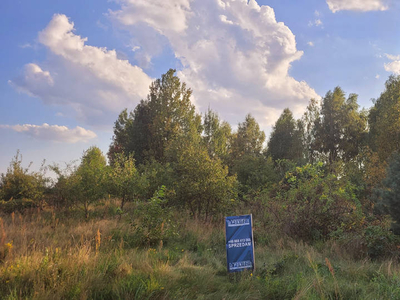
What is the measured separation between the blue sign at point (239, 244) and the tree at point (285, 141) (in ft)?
87.5

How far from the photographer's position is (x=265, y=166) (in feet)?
70.6

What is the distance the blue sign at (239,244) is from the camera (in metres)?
5.47

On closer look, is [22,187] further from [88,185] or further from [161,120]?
[161,120]

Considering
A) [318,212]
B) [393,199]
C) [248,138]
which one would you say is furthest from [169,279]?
[248,138]

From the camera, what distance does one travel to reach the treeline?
9.57 meters

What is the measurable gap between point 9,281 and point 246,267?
390 cm

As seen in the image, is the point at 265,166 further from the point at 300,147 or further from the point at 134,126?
the point at 134,126

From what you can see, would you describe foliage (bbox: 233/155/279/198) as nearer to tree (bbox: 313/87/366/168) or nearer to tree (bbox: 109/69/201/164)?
tree (bbox: 109/69/201/164)

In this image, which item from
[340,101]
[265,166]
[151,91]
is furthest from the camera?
[340,101]

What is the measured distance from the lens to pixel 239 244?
5594mm

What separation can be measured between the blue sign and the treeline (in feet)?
10.5

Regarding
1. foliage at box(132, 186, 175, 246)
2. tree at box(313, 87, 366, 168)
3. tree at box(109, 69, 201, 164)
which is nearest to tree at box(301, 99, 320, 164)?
tree at box(313, 87, 366, 168)

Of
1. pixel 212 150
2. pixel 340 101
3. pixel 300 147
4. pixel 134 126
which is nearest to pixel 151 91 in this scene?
pixel 134 126

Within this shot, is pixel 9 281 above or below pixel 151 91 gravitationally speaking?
below
